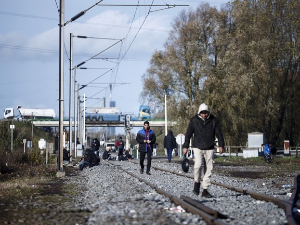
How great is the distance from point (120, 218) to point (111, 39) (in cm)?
2857

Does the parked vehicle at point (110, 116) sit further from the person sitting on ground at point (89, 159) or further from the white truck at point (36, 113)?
the person sitting on ground at point (89, 159)

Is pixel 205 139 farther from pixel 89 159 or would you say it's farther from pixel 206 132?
pixel 89 159

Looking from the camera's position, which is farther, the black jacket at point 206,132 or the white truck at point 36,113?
the white truck at point 36,113

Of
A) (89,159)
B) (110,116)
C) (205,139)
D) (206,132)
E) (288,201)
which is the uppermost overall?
(110,116)

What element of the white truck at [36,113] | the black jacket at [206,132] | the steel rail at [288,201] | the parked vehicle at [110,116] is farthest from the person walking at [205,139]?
the white truck at [36,113]

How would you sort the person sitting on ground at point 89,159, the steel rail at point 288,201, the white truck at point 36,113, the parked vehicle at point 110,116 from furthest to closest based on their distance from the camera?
the white truck at point 36,113
the parked vehicle at point 110,116
the person sitting on ground at point 89,159
the steel rail at point 288,201

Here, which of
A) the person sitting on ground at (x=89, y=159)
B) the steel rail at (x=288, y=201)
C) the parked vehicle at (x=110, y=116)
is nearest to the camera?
the steel rail at (x=288, y=201)

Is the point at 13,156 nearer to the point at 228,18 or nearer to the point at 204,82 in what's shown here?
the point at 204,82

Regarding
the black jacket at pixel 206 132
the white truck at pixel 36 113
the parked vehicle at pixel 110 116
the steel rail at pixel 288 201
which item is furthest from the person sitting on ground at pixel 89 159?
the white truck at pixel 36 113

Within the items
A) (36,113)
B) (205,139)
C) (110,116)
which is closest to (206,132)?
(205,139)

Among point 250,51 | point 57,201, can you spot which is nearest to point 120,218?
point 57,201

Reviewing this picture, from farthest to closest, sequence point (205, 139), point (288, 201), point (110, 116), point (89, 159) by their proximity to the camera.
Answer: point (110, 116)
point (89, 159)
point (205, 139)
point (288, 201)

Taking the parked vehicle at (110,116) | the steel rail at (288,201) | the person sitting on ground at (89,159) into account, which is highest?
the parked vehicle at (110,116)

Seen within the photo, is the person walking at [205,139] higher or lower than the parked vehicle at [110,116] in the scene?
lower
